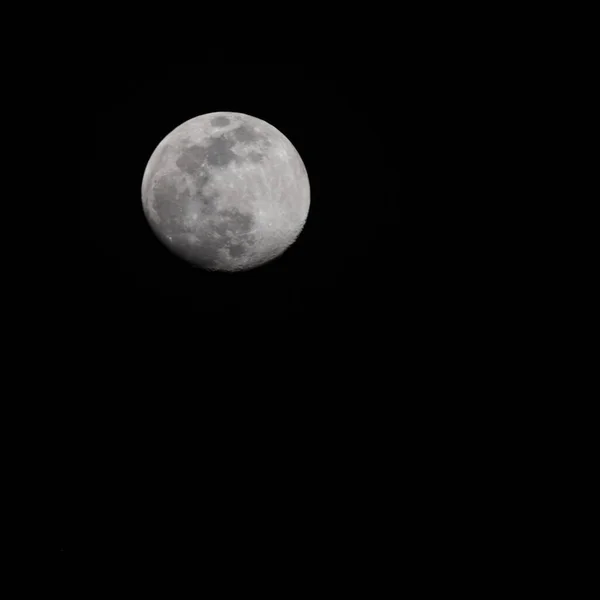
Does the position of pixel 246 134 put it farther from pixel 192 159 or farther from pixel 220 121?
pixel 192 159

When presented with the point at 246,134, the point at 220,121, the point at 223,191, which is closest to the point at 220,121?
the point at 220,121

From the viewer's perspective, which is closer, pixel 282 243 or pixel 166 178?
pixel 166 178

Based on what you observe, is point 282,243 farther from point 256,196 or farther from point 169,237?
point 169,237

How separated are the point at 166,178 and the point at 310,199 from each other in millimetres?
904

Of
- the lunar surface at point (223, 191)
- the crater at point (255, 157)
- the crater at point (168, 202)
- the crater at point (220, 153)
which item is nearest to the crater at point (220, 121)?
the lunar surface at point (223, 191)

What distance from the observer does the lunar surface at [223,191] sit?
9.46ft

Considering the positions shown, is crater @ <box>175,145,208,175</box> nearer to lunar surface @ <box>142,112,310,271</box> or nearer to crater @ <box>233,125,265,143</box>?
lunar surface @ <box>142,112,310,271</box>

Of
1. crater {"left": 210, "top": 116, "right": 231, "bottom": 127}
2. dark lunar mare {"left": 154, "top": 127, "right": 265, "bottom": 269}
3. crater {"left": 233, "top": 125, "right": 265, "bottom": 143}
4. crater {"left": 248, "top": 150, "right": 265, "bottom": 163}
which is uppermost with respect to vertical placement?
crater {"left": 210, "top": 116, "right": 231, "bottom": 127}

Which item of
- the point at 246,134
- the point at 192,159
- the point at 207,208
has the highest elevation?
the point at 246,134

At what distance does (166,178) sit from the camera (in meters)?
2.96

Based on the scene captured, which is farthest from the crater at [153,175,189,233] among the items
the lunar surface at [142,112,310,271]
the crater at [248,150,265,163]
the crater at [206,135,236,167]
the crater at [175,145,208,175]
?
the crater at [248,150,265,163]

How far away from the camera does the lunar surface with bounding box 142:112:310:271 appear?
288 centimetres

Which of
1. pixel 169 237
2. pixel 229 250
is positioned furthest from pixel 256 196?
pixel 169 237

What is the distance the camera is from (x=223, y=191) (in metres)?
2.87
